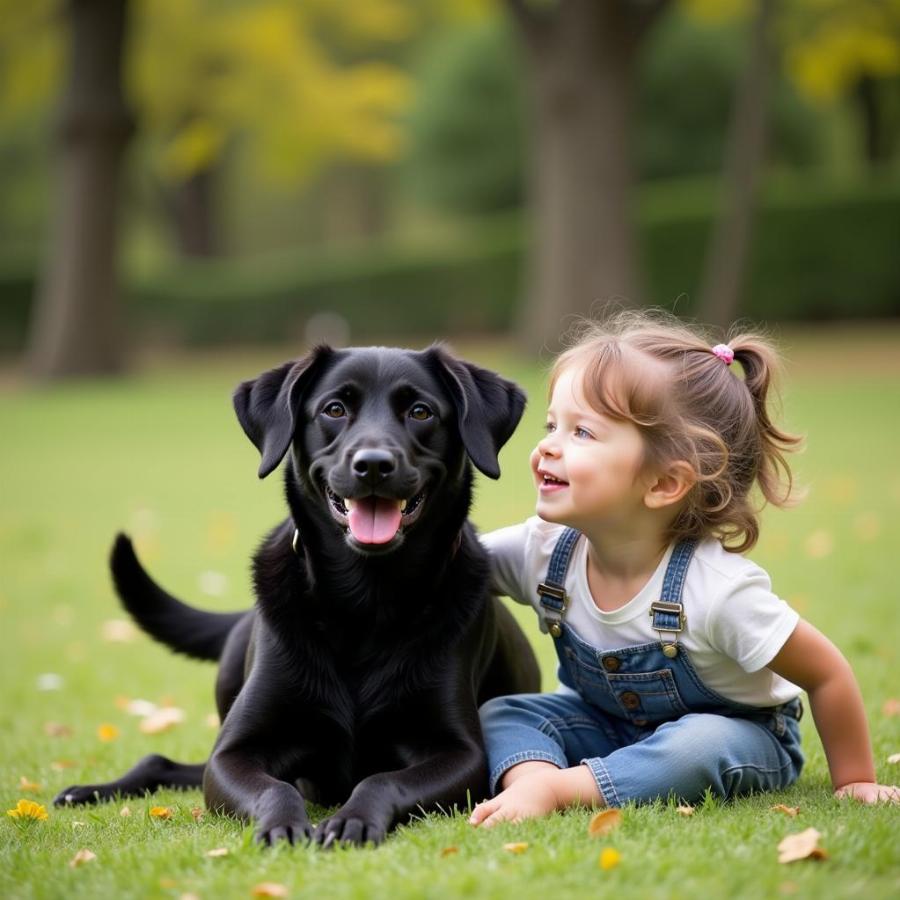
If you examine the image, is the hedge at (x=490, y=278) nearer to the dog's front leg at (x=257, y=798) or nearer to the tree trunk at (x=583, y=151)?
the tree trunk at (x=583, y=151)

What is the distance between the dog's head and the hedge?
17.6 meters

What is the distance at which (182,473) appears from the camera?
12.8 metres

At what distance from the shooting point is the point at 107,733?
192 inches

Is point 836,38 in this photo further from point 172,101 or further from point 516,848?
point 516,848

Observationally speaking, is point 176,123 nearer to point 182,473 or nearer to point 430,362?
point 182,473

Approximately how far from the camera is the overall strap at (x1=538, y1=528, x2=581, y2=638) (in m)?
3.81

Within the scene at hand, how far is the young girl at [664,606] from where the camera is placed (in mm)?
3441

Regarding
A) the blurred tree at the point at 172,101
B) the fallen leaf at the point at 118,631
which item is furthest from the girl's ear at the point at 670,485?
the blurred tree at the point at 172,101

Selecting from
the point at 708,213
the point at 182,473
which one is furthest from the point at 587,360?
the point at 708,213

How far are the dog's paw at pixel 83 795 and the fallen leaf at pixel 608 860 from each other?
1.81 meters

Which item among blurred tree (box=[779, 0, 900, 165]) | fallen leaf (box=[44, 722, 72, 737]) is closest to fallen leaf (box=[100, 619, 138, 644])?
fallen leaf (box=[44, 722, 72, 737])

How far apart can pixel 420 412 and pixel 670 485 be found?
0.74m

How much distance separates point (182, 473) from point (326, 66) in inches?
729

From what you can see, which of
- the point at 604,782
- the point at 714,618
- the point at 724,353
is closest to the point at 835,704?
the point at 714,618
